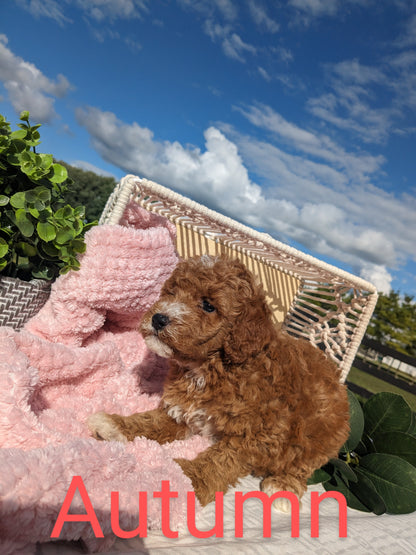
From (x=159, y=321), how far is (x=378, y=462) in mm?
1432

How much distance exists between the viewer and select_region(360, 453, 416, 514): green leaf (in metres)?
1.83

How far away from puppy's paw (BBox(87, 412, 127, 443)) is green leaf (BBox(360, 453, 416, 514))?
4.30ft

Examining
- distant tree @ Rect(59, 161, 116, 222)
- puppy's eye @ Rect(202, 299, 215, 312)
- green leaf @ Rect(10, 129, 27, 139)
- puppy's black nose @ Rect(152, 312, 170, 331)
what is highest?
distant tree @ Rect(59, 161, 116, 222)

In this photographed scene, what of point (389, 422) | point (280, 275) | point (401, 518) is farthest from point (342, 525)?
point (280, 275)

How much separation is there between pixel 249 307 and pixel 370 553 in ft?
3.39

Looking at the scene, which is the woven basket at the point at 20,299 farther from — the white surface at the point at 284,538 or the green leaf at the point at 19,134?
the white surface at the point at 284,538

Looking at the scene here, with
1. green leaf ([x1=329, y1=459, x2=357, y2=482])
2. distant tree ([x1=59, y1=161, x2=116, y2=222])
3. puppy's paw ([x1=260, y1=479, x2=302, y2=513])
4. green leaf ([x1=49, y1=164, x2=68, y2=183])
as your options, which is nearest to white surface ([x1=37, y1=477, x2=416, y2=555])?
puppy's paw ([x1=260, y1=479, x2=302, y2=513])

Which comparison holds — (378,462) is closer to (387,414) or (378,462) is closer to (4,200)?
(387,414)

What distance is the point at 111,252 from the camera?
213 cm

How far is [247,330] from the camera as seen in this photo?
162 centimetres

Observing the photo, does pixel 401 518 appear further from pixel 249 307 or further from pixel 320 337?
pixel 320 337

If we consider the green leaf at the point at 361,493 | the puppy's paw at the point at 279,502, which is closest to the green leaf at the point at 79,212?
the puppy's paw at the point at 279,502

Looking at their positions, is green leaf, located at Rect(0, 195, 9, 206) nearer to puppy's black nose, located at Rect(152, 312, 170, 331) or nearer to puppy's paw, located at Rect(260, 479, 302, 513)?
puppy's black nose, located at Rect(152, 312, 170, 331)

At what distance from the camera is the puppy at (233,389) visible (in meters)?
1.59
